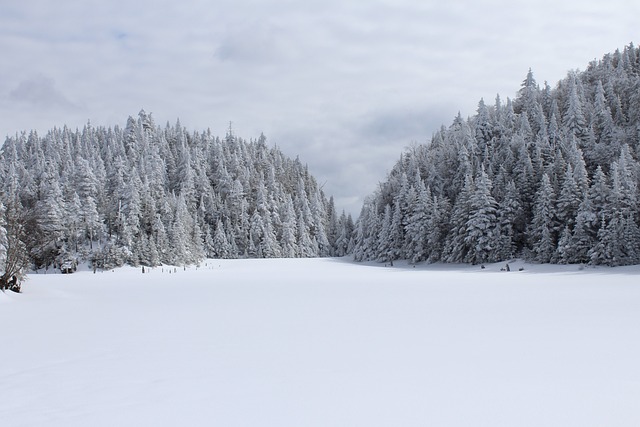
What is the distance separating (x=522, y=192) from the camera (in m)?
62.2

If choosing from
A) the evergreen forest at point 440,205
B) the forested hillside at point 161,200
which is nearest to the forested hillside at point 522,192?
the evergreen forest at point 440,205

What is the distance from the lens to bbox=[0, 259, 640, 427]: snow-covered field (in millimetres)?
6977

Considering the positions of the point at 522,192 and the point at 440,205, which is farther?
the point at 440,205

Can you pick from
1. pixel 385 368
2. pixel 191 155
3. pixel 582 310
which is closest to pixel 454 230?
pixel 582 310

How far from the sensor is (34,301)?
25.1 meters

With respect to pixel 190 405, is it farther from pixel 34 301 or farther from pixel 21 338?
pixel 34 301

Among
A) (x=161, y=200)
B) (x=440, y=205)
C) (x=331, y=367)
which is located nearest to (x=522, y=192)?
(x=440, y=205)

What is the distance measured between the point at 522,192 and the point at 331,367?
58567 millimetres

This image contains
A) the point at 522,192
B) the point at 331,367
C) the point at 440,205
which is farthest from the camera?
the point at 440,205

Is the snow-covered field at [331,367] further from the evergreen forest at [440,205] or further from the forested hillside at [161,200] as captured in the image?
the forested hillside at [161,200]

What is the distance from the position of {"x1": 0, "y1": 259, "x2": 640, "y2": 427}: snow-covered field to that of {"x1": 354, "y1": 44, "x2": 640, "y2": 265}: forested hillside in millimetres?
33927

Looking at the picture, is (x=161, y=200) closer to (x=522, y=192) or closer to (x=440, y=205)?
(x=440, y=205)

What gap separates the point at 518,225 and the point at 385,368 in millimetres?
56585

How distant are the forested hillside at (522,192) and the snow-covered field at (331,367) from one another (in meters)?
33.9
